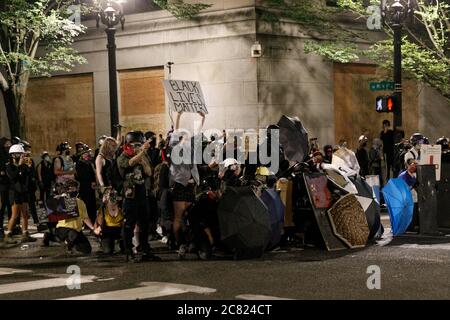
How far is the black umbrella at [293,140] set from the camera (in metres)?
13.3

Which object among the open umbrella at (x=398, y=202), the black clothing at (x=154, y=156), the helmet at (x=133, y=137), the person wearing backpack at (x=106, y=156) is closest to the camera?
the helmet at (x=133, y=137)

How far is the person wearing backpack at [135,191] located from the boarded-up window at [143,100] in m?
13.2

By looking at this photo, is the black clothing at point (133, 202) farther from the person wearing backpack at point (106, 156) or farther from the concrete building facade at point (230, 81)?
the concrete building facade at point (230, 81)

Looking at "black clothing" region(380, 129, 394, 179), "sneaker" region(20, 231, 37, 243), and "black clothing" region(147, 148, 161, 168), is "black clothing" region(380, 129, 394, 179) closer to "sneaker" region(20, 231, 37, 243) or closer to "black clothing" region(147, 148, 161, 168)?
"black clothing" region(147, 148, 161, 168)

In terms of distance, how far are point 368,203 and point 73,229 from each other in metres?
4.66

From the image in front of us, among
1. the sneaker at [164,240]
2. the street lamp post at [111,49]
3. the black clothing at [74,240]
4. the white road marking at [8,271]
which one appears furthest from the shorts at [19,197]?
the street lamp post at [111,49]

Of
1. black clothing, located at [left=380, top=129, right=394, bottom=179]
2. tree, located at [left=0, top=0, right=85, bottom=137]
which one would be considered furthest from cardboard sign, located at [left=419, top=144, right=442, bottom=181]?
tree, located at [left=0, top=0, right=85, bottom=137]

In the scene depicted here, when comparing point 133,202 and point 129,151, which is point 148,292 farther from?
point 129,151

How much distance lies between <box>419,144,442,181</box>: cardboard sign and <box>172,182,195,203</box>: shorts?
4573mm

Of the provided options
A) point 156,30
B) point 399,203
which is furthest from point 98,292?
point 156,30

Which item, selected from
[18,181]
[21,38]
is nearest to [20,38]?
[21,38]

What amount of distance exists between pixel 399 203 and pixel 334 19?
458 inches

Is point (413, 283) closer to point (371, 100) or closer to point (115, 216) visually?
point (115, 216)

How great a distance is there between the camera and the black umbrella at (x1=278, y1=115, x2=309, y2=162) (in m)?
13.3
